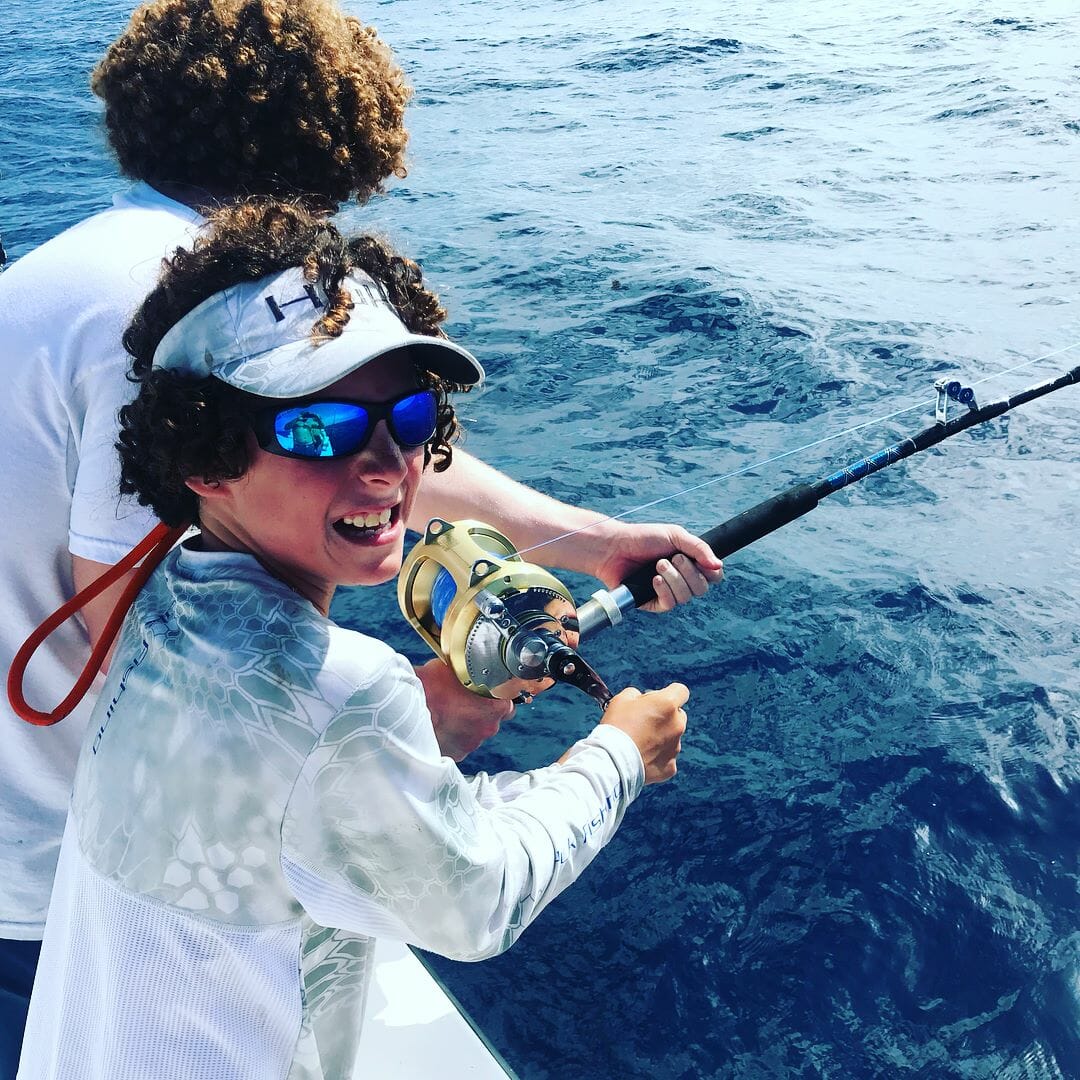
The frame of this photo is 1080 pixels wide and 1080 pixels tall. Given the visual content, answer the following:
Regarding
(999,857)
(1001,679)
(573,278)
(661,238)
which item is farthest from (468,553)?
(661,238)

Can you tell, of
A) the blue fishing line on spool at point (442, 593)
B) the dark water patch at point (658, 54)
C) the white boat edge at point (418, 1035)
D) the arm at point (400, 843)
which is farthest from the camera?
the dark water patch at point (658, 54)

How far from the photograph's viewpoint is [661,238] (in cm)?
719

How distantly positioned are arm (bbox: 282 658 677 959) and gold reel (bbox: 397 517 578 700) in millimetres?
Answer: 582

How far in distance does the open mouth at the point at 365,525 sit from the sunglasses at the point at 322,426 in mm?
77

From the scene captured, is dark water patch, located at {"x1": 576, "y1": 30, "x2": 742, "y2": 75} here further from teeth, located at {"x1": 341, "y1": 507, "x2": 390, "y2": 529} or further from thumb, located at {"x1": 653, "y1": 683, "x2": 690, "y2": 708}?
teeth, located at {"x1": 341, "y1": 507, "x2": 390, "y2": 529}

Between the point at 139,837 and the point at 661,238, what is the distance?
655cm

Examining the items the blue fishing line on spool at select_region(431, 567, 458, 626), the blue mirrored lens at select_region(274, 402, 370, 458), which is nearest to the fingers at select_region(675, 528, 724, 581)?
the blue fishing line on spool at select_region(431, 567, 458, 626)

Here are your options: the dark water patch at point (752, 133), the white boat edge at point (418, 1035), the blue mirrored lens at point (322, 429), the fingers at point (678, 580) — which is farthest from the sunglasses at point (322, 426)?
the dark water patch at point (752, 133)

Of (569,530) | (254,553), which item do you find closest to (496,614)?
(569,530)

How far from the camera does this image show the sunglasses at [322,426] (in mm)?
1237

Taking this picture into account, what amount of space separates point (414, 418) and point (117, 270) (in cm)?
45

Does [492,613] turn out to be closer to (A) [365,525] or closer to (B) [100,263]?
(A) [365,525]

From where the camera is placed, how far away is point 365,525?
51.7 inches

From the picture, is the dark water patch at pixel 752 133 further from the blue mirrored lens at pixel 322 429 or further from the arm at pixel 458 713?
the blue mirrored lens at pixel 322 429
